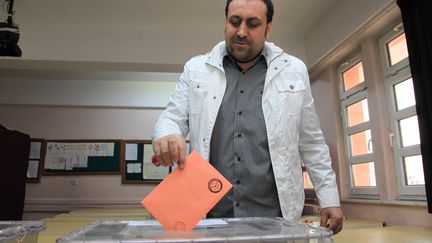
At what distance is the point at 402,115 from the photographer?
8.56 ft

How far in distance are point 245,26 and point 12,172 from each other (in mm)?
3782

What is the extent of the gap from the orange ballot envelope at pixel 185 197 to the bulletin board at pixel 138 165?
170 inches

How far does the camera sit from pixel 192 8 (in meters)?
3.38

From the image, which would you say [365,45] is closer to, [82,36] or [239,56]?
[239,56]

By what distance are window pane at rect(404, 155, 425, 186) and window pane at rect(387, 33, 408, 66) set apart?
2.58 ft

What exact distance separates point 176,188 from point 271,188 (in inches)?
19.7

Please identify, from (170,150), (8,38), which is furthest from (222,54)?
(8,38)

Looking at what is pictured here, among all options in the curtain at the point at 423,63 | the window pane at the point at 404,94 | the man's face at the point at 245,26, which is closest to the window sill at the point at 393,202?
the curtain at the point at 423,63

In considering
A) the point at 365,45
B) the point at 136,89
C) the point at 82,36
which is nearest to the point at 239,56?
the point at 365,45

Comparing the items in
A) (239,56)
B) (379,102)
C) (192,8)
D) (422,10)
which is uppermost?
(192,8)

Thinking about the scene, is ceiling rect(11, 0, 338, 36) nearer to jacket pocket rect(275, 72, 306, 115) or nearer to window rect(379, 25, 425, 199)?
window rect(379, 25, 425, 199)

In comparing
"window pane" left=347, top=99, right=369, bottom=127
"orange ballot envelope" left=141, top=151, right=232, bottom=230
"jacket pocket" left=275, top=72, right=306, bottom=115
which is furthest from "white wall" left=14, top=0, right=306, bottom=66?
"orange ballot envelope" left=141, top=151, right=232, bottom=230

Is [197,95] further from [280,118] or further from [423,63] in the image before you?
[423,63]

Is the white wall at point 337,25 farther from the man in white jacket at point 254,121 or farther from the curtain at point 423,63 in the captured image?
the man in white jacket at point 254,121
